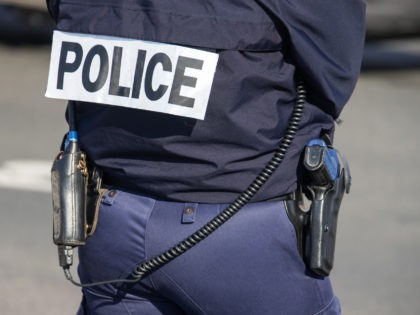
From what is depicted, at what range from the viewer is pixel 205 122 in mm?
2117

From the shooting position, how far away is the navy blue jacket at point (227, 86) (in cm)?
208

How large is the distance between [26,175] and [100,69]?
164 inches

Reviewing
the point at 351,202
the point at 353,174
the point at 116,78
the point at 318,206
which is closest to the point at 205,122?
the point at 116,78

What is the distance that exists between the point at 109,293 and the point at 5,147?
4688 mm

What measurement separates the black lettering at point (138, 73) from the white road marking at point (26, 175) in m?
3.95

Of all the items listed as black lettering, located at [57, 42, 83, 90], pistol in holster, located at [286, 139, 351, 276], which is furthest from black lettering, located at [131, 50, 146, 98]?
pistol in holster, located at [286, 139, 351, 276]

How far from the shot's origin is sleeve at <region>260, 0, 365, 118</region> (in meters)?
2.10

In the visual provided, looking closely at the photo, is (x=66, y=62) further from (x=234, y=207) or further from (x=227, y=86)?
(x=234, y=207)

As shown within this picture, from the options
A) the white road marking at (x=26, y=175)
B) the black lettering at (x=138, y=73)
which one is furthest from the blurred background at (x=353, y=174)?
the black lettering at (x=138, y=73)

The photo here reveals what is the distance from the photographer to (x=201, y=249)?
2141mm

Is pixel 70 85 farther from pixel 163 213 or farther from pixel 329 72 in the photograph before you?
pixel 329 72

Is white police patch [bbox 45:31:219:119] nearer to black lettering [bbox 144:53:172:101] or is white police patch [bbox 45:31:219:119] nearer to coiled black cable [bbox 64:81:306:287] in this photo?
black lettering [bbox 144:53:172:101]

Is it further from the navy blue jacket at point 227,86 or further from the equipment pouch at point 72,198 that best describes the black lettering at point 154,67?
the equipment pouch at point 72,198

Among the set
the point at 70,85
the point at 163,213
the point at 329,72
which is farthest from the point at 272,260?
the point at 70,85
